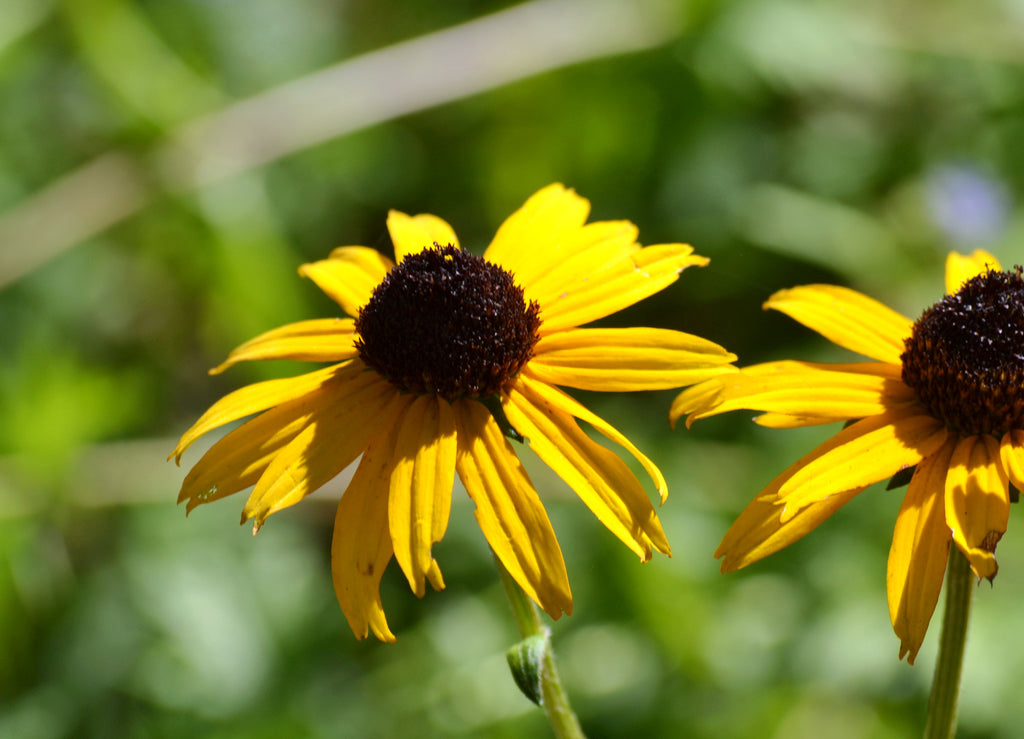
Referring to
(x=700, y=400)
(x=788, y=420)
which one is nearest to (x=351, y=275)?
(x=700, y=400)

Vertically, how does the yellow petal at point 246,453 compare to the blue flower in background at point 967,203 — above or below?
below

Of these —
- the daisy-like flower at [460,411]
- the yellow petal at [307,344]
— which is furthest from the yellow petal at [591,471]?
the yellow petal at [307,344]

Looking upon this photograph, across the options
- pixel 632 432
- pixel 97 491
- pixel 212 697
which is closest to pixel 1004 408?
pixel 632 432

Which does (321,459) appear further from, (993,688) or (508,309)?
(993,688)

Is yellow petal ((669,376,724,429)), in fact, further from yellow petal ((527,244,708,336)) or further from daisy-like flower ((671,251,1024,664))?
yellow petal ((527,244,708,336))

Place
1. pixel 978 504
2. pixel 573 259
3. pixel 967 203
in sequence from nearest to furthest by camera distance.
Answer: pixel 978 504 → pixel 573 259 → pixel 967 203

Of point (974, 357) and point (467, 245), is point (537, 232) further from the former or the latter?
point (467, 245)

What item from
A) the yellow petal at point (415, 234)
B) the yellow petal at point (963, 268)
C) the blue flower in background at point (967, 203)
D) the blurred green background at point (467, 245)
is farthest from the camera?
the blue flower in background at point (967, 203)

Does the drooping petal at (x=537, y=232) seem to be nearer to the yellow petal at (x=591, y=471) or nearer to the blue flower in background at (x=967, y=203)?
the yellow petal at (x=591, y=471)
